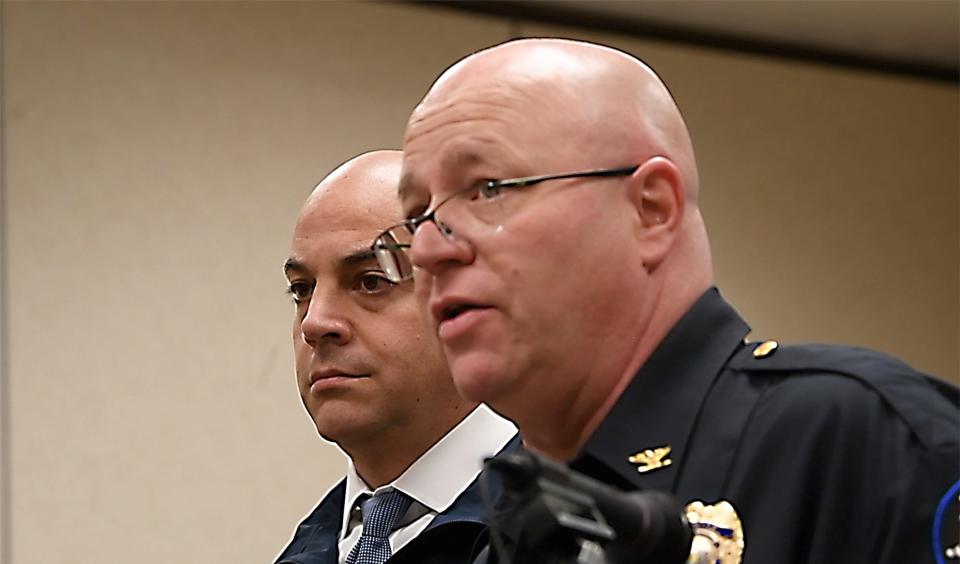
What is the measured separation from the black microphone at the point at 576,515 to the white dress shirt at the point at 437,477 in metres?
1.03

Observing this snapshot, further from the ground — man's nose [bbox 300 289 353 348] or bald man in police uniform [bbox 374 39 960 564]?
bald man in police uniform [bbox 374 39 960 564]

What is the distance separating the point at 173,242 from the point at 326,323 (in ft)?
5.76

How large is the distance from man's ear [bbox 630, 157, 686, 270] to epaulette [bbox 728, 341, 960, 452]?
127 millimetres

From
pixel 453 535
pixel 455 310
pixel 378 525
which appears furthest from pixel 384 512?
pixel 455 310

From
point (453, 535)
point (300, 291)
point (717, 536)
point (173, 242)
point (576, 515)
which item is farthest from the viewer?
point (173, 242)

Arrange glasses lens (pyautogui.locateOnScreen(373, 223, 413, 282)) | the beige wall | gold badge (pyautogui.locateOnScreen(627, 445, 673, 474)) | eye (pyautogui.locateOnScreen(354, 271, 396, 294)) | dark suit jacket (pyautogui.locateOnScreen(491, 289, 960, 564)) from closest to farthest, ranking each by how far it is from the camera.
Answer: dark suit jacket (pyautogui.locateOnScreen(491, 289, 960, 564)) → gold badge (pyautogui.locateOnScreen(627, 445, 673, 474)) → glasses lens (pyautogui.locateOnScreen(373, 223, 413, 282)) → eye (pyautogui.locateOnScreen(354, 271, 396, 294)) → the beige wall

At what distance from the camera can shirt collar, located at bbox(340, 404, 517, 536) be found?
2.03 metres

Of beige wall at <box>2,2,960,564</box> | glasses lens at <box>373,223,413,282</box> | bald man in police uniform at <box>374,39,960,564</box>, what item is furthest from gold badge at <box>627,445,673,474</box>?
beige wall at <box>2,2,960,564</box>

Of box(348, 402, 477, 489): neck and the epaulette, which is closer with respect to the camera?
the epaulette

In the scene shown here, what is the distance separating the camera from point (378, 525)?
6.70 ft

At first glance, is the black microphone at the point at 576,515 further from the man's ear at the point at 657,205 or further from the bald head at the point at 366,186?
the bald head at the point at 366,186

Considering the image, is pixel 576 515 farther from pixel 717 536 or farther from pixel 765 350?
pixel 765 350

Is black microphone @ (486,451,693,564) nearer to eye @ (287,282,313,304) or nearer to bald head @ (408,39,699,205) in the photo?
bald head @ (408,39,699,205)

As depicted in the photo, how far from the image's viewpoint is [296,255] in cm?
216
